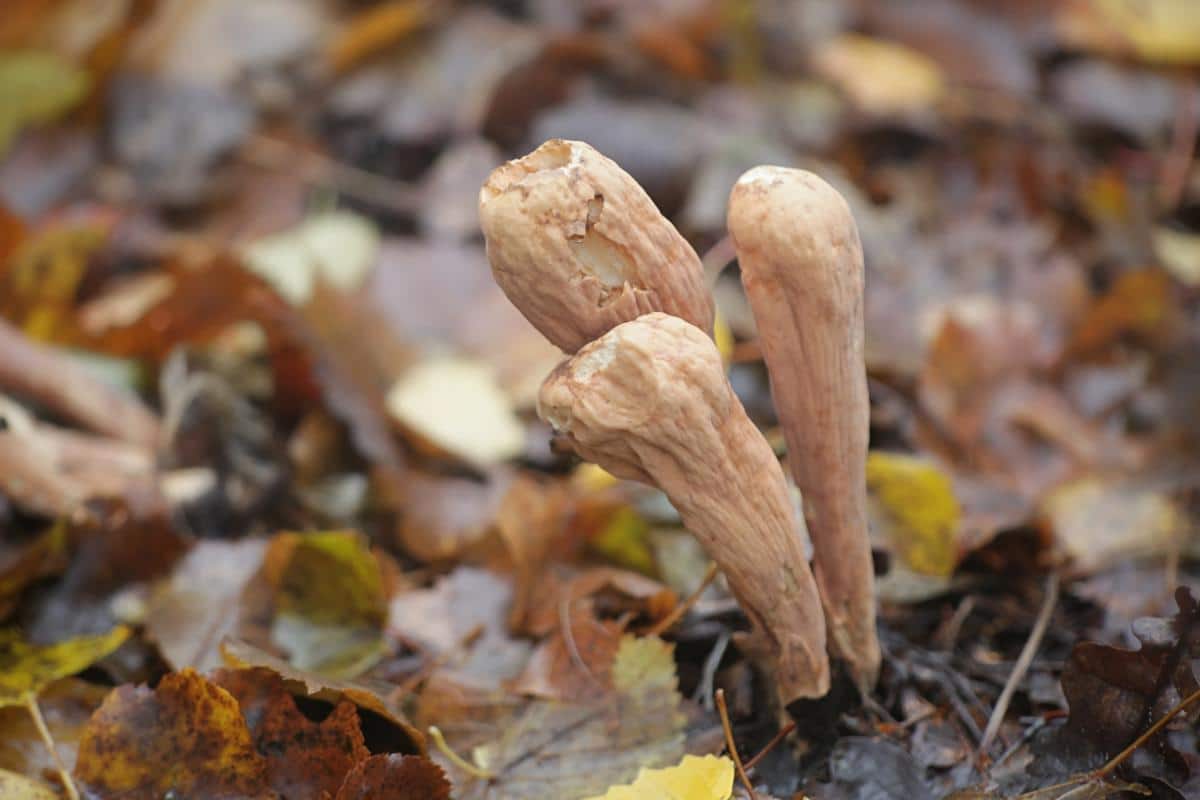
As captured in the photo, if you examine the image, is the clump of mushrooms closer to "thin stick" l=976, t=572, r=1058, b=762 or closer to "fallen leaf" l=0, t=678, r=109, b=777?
"thin stick" l=976, t=572, r=1058, b=762

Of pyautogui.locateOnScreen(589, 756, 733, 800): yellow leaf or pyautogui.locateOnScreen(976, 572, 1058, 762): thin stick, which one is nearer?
pyautogui.locateOnScreen(589, 756, 733, 800): yellow leaf

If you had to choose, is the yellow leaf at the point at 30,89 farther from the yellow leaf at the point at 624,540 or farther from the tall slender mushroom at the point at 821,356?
the tall slender mushroom at the point at 821,356

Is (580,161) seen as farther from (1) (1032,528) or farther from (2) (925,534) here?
(1) (1032,528)

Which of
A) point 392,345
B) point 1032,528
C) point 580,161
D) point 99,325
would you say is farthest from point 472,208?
point 580,161

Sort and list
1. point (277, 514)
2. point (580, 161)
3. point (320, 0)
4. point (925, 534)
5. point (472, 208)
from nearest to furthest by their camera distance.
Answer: point (580, 161)
point (925, 534)
point (277, 514)
point (472, 208)
point (320, 0)

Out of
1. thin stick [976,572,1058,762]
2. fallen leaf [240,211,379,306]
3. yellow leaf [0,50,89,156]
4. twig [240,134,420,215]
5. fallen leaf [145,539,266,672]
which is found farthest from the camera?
twig [240,134,420,215]

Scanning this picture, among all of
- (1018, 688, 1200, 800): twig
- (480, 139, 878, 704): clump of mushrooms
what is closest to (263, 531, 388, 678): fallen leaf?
(480, 139, 878, 704): clump of mushrooms
